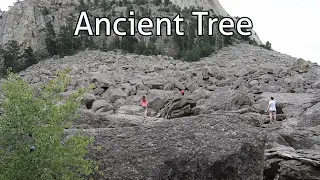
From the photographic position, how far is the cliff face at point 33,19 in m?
92.4

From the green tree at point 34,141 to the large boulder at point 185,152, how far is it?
182 centimetres

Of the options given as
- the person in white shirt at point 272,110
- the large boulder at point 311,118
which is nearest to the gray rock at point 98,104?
the person in white shirt at point 272,110

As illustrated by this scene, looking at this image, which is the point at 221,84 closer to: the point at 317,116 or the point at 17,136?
the point at 317,116

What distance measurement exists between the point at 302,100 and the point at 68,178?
22580 mm

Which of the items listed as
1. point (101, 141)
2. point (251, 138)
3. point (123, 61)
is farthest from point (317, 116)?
point (123, 61)

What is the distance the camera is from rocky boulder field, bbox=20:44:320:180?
13.0m

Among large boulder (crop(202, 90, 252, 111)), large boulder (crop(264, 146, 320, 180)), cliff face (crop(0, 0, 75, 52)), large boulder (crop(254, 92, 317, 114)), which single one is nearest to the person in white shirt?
large boulder (crop(202, 90, 252, 111))

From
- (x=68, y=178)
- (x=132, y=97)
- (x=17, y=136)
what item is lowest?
(x=132, y=97)

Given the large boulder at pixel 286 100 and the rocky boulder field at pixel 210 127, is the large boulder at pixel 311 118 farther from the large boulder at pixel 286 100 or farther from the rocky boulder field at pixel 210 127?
the large boulder at pixel 286 100

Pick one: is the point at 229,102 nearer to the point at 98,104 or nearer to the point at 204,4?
the point at 98,104

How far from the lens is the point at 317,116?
24.5 m

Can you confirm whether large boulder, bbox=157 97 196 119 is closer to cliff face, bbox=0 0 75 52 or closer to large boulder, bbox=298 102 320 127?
→ large boulder, bbox=298 102 320 127

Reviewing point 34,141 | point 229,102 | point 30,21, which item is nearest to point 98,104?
point 229,102

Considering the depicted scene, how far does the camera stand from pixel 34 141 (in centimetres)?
1091
